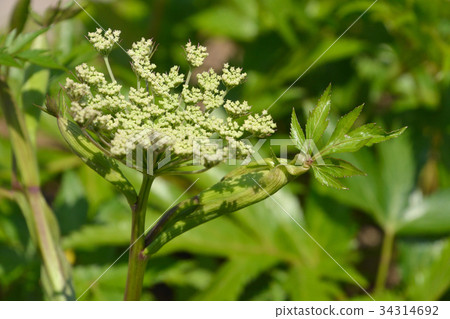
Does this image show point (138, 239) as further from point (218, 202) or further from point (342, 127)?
point (342, 127)

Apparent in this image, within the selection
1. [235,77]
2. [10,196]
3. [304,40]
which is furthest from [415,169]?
[10,196]

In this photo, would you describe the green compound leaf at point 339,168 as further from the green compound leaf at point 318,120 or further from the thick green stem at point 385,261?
the thick green stem at point 385,261

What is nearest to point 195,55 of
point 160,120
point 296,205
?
point 160,120

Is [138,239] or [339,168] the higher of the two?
[339,168]

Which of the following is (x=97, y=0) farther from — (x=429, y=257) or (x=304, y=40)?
(x=429, y=257)

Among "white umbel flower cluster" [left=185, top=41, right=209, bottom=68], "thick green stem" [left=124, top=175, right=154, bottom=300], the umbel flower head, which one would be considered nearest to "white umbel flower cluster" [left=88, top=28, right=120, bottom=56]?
the umbel flower head

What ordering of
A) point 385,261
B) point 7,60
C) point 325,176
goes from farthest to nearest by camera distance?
point 385,261, point 7,60, point 325,176
